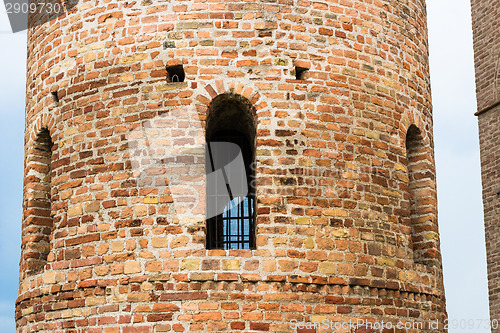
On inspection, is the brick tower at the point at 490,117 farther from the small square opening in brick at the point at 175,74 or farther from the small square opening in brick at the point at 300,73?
the small square opening in brick at the point at 175,74

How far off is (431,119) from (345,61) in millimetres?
1787

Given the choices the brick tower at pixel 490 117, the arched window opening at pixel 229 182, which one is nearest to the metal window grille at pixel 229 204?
the arched window opening at pixel 229 182

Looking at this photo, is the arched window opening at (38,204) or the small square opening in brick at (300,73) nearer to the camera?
the small square opening in brick at (300,73)

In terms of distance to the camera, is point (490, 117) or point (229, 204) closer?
point (229, 204)

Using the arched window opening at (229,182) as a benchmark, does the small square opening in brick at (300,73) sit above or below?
above

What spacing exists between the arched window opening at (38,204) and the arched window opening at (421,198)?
4265 mm

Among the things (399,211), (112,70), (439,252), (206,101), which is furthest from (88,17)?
(439,252)

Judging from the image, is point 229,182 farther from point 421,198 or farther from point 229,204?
point 421,198

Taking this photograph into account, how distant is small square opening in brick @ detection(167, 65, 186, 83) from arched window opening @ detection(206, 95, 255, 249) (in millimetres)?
660

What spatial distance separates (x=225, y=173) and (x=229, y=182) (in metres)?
0.12

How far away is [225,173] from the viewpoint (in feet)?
26.0

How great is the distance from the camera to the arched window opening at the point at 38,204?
8.00m

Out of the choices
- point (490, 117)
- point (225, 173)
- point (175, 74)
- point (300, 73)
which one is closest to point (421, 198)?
point (300, 73)

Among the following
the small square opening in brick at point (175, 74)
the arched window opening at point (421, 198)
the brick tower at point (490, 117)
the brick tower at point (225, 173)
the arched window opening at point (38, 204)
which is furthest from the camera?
the brick tower at point (490, 117)
